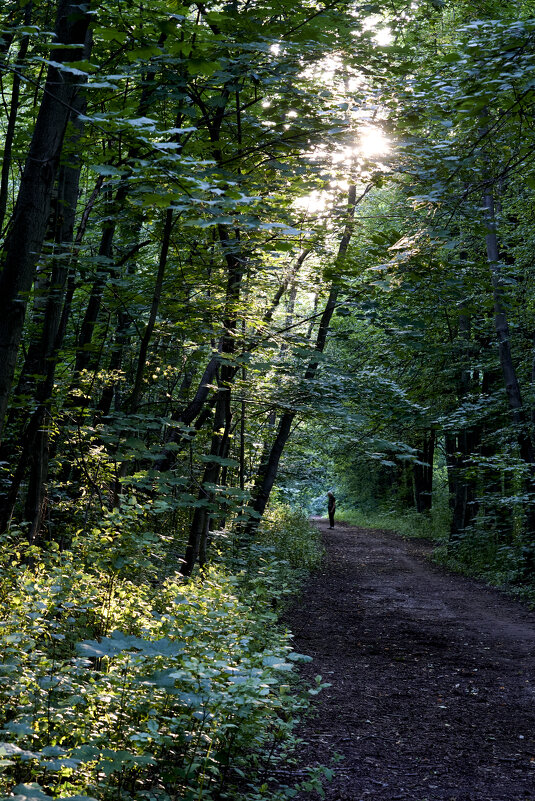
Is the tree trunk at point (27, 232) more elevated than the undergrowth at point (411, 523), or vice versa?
the tree trunk at point (27, 232)

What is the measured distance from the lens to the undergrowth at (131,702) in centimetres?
277

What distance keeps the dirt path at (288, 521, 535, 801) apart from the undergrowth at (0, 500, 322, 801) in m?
0.81

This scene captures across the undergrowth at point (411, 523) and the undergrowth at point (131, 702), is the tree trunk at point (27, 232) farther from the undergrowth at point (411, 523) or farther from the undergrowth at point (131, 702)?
the undergrowth at point (411, 523)

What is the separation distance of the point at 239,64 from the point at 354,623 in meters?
7.74

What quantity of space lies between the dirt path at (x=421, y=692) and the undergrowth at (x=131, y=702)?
81 cm

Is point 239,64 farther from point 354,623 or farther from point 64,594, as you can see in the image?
point 354,623

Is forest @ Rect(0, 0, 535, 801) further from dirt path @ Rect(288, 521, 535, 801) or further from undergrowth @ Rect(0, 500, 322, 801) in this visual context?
dirt path @ Rect(288, 521, 535, 801)

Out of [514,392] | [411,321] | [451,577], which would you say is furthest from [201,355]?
[451,577]

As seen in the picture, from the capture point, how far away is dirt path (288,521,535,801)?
425cm

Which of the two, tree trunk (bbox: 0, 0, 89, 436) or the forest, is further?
tree trunk (bbox: 0, 0, 89, 436)

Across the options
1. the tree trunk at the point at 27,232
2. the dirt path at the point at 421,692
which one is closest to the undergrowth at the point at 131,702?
the dirt path at the point at 421,692

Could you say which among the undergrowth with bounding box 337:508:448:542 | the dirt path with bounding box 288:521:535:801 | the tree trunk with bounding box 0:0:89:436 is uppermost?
the tree trunk with bounding box 0:0:89:436

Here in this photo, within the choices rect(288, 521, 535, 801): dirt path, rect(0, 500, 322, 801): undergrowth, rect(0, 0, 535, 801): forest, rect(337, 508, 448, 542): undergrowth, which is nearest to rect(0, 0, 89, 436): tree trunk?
rect(0, 0, 535, 801): forest

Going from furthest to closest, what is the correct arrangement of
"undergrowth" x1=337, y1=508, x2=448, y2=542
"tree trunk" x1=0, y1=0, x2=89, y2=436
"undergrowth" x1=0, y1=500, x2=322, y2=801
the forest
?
"undergrowth" x1=337, y1=508, x2=448, y2=542 → "tree trunk" x1=0, y1=0, x2=89, y2=436 → the forest → "undergrowth" x1=0, y1=500, x2=322, y2=801
